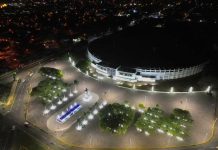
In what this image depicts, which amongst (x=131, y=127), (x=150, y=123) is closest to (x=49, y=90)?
(x=131, y=127)

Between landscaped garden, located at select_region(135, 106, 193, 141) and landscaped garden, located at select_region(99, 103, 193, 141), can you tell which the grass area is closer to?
landscaped garden, located at select_region(99, 103, 193, 141)

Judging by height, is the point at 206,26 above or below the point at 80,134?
above

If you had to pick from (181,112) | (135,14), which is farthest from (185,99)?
(135,14)

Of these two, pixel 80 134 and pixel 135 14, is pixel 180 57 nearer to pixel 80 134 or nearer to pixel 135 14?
pixel 80 134

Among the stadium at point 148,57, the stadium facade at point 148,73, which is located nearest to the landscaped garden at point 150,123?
the stadium facade at point 148,73

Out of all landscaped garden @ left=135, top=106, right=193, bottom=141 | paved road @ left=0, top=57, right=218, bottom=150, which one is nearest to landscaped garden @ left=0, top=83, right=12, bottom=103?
paved road @ left=0, top=57, right=218, bottom=150

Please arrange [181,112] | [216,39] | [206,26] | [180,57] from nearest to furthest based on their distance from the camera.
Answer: [181,112], [180,57], [216,39], [206,26]
